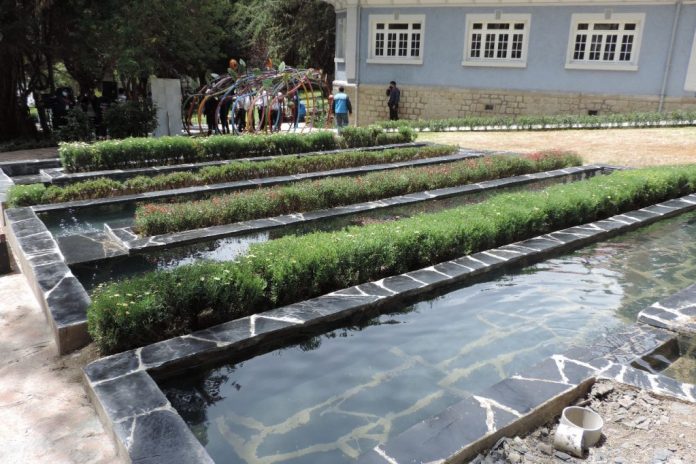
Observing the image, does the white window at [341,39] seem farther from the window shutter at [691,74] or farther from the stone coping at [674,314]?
the stone coping at [674,314]

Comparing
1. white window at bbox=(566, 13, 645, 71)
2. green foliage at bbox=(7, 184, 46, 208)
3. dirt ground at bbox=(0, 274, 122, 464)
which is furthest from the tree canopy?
dirt ground at bbox=(0, 274, 122, 464)

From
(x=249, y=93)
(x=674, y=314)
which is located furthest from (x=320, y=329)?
(x=249, y=93)

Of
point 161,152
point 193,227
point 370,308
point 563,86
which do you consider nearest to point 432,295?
point 370,308

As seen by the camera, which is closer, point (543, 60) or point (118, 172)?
point (118, 172)

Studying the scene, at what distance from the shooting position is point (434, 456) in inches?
114

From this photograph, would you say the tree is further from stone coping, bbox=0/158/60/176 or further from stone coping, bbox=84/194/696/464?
stone coping, bbox=84/194/696/464

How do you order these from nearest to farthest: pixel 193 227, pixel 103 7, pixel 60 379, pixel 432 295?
pixel 60 379
pixel 432 295
pixel 193 227
pixel 103 7

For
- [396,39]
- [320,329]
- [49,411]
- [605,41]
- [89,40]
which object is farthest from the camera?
[396,39]

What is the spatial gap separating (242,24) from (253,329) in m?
32.7

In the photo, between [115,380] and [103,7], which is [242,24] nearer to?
[103,7]

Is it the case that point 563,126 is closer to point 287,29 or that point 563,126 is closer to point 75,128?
point 75,128

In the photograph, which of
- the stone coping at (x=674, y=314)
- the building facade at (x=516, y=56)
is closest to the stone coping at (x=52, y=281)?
the stone coping at (x=674, y=314)

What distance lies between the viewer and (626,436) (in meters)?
3.25

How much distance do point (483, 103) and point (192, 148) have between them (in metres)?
13.7
